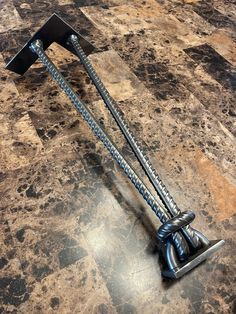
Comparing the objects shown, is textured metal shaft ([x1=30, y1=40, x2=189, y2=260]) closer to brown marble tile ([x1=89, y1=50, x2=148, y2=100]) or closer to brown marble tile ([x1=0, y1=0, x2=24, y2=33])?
brown marble tile ([x1=89, y1=50, x2=148, y2=100])

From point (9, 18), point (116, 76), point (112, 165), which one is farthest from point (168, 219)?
point (9, 18)

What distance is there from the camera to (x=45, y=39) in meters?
1.09

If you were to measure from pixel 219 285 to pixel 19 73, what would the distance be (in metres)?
0.93

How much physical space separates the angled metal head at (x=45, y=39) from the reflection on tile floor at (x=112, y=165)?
55 mm

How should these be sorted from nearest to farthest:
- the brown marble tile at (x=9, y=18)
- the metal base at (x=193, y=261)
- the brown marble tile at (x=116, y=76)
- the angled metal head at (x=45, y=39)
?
the metal base at (x=193, y=261), the angled metal head at (x=45, y=39), the brown marble tile at (x=116, y=76), the brown marble tile at (x=9, y=18)

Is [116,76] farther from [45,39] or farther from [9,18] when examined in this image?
[9,18]

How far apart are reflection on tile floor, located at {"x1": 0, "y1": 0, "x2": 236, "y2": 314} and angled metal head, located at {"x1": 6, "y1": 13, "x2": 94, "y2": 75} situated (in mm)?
55

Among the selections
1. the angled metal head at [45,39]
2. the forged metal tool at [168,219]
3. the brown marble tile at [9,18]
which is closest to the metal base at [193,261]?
the forged metal tool at [168,219]

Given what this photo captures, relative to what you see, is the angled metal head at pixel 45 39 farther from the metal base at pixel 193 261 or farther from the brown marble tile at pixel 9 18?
the metal base at pixel 193 261

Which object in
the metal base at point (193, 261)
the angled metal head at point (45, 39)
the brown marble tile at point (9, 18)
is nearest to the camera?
the metal base at point (193, 261)

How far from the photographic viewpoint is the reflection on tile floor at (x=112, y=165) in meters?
0.75

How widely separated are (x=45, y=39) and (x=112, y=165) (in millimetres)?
498

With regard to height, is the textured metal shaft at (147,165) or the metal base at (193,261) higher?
the textured metal shaft at (147,165)

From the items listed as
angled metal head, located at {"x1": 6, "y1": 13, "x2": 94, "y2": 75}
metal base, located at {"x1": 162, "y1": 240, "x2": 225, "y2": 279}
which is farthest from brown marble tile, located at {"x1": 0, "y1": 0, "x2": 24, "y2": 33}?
metal base, located at {"x1": 162, "y1": 240, "x2": 225, "y2": 279}
